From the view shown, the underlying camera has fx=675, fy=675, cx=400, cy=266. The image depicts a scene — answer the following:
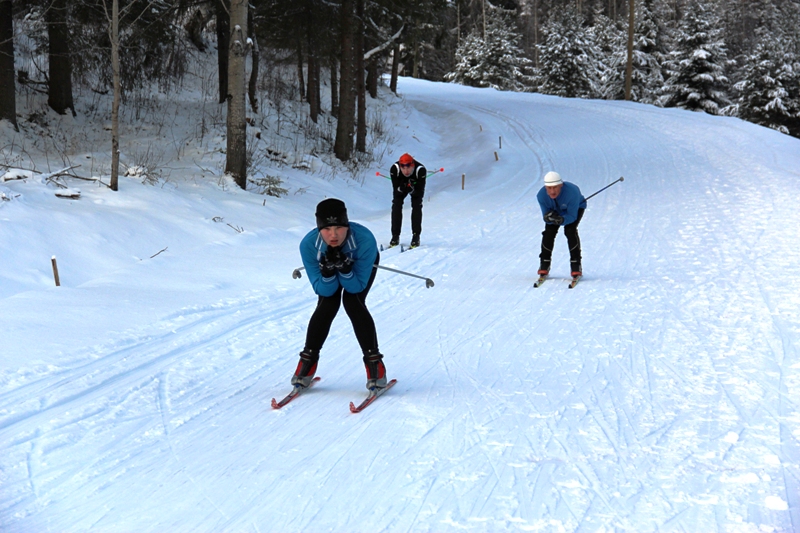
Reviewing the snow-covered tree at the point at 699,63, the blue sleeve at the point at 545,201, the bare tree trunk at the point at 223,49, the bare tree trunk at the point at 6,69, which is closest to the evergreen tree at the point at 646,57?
the snow-covered tree at the point at 699,63

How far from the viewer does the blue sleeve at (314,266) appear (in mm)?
5195

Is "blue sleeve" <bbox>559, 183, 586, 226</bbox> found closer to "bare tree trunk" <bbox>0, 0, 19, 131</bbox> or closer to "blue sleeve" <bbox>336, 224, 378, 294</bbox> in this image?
"blue sleeve" <bbox>336, 224, 378, 294</bbox>

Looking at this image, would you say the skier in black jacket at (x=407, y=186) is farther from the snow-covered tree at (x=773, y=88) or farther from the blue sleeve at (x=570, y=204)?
the snow-covered tree at (x=773, y=88)

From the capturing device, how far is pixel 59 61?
15.1 meters

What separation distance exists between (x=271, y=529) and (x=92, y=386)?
2687 mm

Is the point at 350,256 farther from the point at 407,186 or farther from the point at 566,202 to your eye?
the point at 407,186

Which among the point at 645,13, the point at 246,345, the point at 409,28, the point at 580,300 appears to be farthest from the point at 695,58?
the point at 246,345

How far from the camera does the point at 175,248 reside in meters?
10.1

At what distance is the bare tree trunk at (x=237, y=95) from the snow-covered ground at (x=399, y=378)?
0.69 metres

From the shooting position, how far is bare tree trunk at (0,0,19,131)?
13.0 meters

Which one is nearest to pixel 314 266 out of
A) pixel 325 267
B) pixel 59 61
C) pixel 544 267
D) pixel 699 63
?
pixel 325 267

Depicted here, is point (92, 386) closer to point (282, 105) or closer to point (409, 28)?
point (282, 105)

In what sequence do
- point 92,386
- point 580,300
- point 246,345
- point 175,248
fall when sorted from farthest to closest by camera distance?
point 175,248 → point 580,300 → point 246,345 → point 92,386

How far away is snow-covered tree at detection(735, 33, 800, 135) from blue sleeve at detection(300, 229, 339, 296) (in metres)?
41.1
